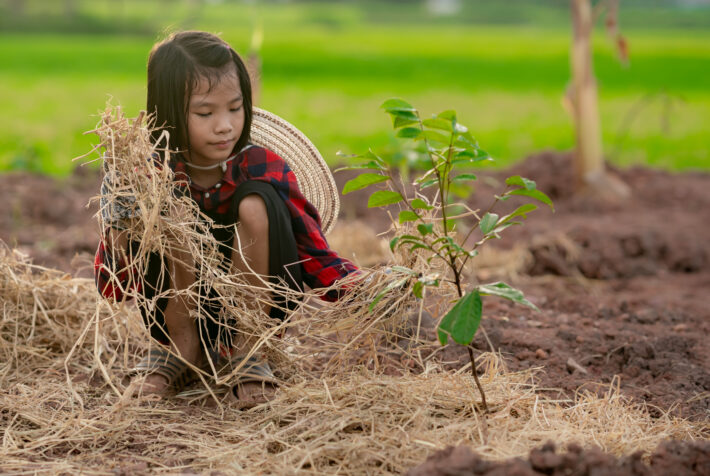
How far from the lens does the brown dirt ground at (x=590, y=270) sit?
2504mm

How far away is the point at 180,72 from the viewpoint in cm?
220

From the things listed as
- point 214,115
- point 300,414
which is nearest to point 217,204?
point 214,115

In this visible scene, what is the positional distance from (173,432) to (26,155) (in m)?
4.72

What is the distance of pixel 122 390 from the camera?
8.02 ft

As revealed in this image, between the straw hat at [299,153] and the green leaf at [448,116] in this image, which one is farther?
the straw hat at [299,153]

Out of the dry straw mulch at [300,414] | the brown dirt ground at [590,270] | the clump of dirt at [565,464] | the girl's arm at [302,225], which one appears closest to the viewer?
the clump of dirt at [565,464]

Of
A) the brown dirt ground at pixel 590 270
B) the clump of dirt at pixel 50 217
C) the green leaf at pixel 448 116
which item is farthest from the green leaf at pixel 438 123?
the clump of dirt at pixel 50 217

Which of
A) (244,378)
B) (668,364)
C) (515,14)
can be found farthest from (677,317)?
(515,14)

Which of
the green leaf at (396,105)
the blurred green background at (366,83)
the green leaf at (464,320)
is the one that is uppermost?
the green leaf at (396,105)

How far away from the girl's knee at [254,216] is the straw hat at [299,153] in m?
0.33

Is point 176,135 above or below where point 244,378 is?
above

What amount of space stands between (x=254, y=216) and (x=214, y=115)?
1.00ft

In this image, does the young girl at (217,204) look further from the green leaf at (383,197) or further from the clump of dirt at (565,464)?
the clump of dirt at (565,464)

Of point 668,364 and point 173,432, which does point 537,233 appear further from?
point 173,432
